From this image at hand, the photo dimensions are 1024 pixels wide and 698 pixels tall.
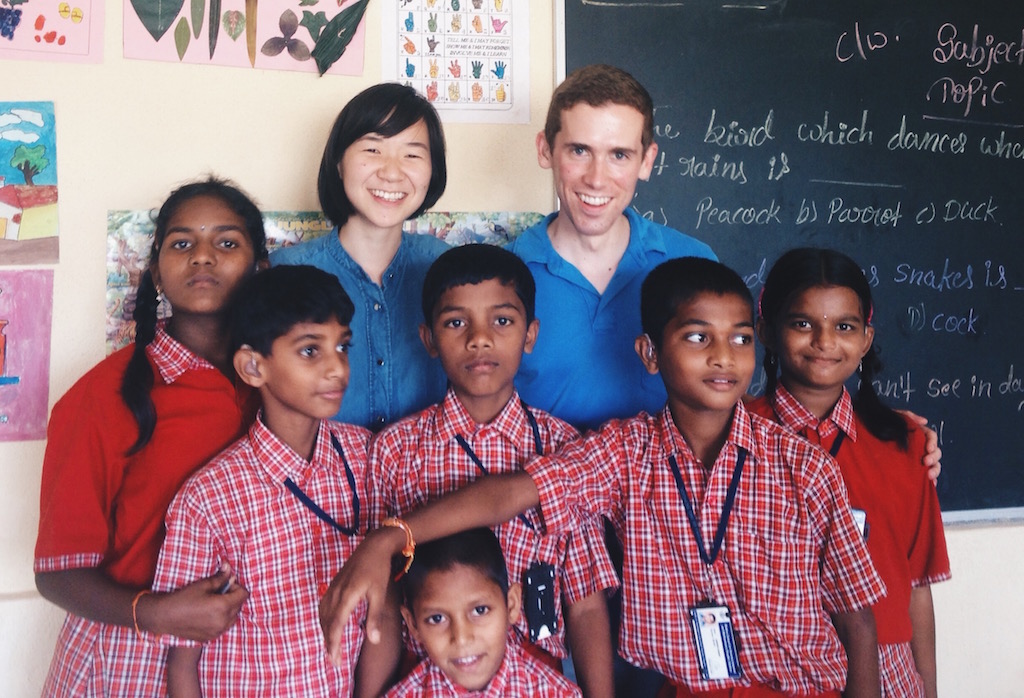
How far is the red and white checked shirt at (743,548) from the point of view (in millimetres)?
1360

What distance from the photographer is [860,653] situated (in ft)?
4.49

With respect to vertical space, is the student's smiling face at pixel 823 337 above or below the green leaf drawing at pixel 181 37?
below

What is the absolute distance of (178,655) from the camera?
1.34 metres

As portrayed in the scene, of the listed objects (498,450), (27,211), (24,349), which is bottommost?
(498,450)

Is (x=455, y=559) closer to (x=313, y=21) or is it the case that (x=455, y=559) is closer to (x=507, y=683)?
(x=507, y=683)

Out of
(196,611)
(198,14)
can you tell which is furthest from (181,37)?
(196,611)

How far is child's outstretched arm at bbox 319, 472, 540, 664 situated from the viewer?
115 centimetres

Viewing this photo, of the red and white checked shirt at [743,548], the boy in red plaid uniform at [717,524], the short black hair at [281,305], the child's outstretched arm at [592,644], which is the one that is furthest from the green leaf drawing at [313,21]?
the child's outstretched arm at [592,644]

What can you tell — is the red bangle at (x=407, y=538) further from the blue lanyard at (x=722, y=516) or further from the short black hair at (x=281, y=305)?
the blue lanyard at (x=722, y=516)

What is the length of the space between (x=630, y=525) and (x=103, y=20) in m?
1.81

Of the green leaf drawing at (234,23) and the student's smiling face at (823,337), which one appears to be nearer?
the student's smiling face at (823,337)

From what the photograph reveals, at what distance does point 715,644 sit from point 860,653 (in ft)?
0.86

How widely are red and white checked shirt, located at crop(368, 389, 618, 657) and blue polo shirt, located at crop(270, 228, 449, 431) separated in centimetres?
19

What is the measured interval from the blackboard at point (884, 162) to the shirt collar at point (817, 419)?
0.62m
